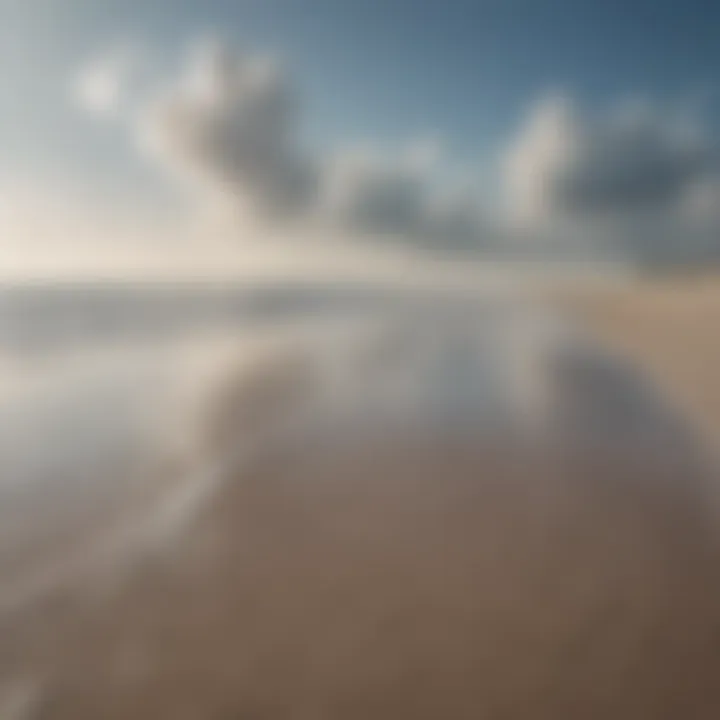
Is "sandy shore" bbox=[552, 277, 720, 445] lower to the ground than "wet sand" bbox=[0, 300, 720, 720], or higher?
higher

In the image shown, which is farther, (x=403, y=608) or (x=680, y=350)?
(x=680, y=350)

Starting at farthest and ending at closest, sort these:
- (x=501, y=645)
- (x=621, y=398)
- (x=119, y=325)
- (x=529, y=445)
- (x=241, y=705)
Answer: (x=119, y=325)
(x=621, y=398)
(x=529, y=445)
(x=501, y=645)
(x=241, y=705)

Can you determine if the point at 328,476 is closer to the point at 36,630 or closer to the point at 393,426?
the point at 393,426

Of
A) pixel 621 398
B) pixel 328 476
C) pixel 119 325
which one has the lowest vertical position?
pixel 328 476

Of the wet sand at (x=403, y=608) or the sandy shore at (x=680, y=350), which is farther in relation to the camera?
the sandy shore at (x=680, y=350)

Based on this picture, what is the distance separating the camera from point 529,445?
9.48m

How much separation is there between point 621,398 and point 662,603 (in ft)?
27.7

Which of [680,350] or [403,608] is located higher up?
[680,350]

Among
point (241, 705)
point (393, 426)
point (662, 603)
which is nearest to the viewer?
point (241, 705)

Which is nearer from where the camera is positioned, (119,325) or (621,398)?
(621,398)

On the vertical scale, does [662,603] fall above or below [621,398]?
below

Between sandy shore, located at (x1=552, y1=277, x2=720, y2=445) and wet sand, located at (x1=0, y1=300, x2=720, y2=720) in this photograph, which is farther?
sandy shore, located at (x1=552, y1=277, x2=720, y2=445)

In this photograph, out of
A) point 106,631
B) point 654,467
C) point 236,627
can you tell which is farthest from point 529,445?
point 106,631

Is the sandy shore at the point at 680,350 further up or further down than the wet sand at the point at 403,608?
further up
